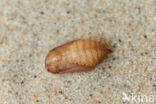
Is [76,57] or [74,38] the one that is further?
[74,38]

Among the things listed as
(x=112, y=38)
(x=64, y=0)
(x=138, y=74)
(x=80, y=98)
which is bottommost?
(x=80, y=98)

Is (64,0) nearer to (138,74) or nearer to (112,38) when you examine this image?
(112,38)

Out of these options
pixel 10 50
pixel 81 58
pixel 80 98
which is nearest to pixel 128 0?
pixel 81 58

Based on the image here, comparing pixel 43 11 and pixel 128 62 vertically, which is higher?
pixel 43 11
